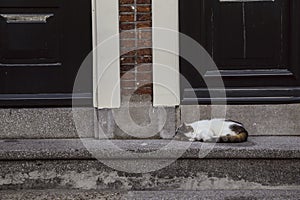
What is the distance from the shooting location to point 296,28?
16.8 ft

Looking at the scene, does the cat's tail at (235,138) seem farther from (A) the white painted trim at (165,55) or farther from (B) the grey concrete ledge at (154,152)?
(A) the white painted trim at (165,55)

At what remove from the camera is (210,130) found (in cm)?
479

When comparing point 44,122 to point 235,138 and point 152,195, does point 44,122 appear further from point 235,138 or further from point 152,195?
point 235,138

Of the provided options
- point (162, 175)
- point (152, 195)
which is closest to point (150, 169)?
point (162, 175)

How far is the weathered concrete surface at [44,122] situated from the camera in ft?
16.6

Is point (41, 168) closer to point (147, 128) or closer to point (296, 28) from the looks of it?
point (147, 128)

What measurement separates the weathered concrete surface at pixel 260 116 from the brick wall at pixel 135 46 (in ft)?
1.45

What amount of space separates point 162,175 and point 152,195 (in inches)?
8.8

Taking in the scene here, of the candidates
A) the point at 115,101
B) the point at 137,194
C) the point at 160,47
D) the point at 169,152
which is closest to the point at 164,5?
the point at 160,47

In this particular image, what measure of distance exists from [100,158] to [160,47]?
1185 millimetres

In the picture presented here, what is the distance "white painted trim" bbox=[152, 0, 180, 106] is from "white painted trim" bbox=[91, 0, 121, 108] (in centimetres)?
32

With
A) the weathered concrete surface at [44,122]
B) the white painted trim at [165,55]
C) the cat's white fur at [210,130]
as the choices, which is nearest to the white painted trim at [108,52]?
the weathered concrete surface at [44,122]

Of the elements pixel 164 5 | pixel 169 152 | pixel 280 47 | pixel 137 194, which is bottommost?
pixel 137 194

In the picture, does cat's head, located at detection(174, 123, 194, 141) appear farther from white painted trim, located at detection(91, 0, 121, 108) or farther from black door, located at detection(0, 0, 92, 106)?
black door, located at detection(0, 0, 92, 106)
